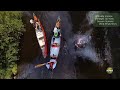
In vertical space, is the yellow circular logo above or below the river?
below

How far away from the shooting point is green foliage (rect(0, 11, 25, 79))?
2.58 meters

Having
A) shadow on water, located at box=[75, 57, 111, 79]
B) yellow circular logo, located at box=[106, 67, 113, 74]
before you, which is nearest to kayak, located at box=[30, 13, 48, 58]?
shadow on water, located at box=[75, 57, 111, 79]

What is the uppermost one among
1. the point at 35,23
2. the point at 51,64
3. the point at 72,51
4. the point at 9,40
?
the point at 35,23

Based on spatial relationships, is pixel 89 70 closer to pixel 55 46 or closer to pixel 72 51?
pixel 72 51

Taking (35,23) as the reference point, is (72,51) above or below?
below

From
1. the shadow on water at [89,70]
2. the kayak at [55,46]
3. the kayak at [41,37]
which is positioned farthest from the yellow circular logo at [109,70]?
the kayak at [41,37]

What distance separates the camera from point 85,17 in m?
2.57

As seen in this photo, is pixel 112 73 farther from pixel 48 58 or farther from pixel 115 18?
pixel 48 58

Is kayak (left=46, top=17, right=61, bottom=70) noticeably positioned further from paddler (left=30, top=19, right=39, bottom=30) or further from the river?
paddler (left=30, top=19, right=39, bottom=30)

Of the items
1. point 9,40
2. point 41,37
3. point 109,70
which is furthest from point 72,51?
point 9,40

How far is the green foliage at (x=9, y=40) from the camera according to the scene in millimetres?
2578

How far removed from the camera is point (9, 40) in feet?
Result: 8.64
